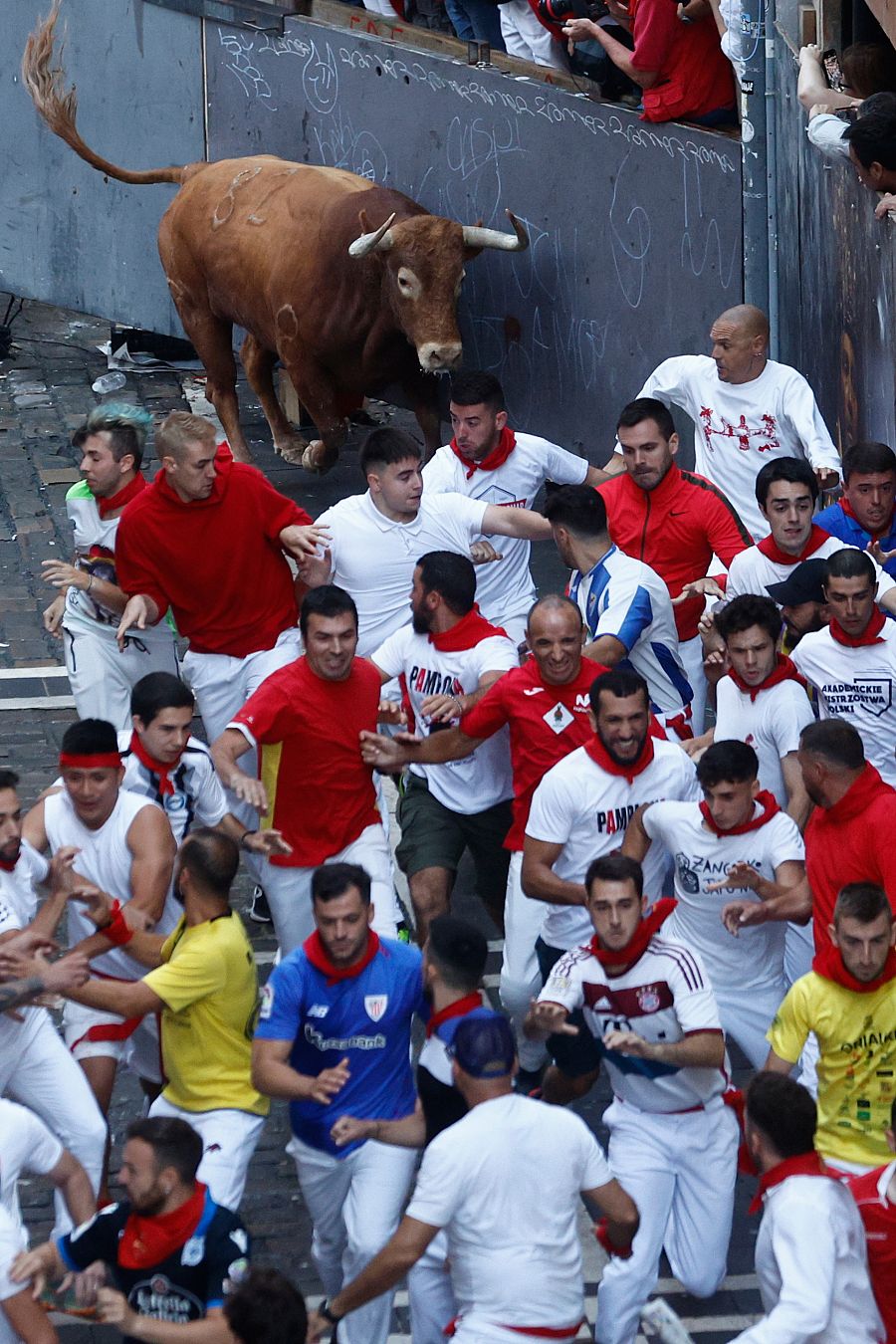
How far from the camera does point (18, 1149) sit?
6105 mm

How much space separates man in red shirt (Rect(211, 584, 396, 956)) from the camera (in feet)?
26.7

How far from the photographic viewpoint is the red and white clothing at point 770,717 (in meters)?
8.26

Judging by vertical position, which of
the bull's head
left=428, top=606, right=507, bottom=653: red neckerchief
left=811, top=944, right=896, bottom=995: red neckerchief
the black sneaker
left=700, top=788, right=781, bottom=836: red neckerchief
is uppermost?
left=811, top=944, right=896, bottom=995: red neckerchief

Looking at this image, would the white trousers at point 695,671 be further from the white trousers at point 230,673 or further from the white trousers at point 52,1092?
the white trousers at point 52,1092

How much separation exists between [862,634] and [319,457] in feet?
24.6

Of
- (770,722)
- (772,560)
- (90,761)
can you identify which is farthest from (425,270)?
(90,761)

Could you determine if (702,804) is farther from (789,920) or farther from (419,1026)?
(419,1026)

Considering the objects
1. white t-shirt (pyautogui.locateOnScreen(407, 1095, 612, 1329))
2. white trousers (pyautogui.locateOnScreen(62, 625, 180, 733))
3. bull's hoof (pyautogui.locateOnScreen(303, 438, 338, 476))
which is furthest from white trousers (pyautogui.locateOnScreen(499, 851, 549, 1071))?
bull's hoof (pyautogui.locateOnScreen(303, 438, 338, 476))

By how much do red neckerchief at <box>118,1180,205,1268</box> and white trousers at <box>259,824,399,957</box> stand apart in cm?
241

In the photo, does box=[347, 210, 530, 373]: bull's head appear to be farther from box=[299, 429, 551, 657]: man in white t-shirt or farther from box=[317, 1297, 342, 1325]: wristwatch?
box=[317, 1297, 342, 1325]: wristwatch

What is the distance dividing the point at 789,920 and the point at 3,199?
15505 mm

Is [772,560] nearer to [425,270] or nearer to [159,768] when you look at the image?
[159,768]

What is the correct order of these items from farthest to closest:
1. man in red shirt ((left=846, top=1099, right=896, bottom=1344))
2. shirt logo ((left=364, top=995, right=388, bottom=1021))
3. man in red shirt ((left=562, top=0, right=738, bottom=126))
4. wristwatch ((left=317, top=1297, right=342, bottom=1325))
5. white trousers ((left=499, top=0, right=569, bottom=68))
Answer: white trousers ((left=499, top=0, right=569, bottom=68)) → man in red shirt ((left=562, top=0, right=738, bottom=126)) → shirt logo ((left=364, top=995, right=388, bottom=1021)) → wristwatch ((left=317, top=1297, right=342, bottom=1325)) → man in red shirt ((left=846, top=1099, right=896, bottom=1344))

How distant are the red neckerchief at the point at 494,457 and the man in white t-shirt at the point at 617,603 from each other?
60.3 inches
